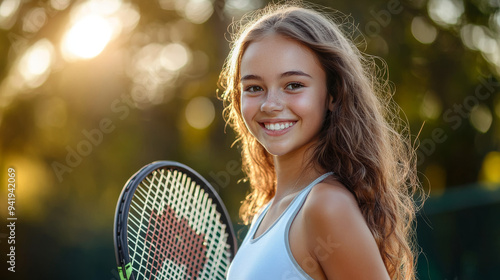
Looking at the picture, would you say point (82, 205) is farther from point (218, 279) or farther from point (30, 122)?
point (218, 279)

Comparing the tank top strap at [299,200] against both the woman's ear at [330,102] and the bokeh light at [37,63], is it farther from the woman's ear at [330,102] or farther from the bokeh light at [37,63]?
the bokeh light at [37,63]

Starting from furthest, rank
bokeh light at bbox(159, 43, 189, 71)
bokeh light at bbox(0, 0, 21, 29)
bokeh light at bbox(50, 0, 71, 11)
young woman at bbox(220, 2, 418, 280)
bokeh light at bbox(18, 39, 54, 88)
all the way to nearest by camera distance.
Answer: bokeh light at bbox(159, 43, 189, 71) → bokeh light at bbox(50, 0, 71, 11) → bokeh light at bbox(18, 39, 54, 88) → bokeh light at bbox(0, 0, 21, 29) → young woman at bbox(220, 2, 418, 280)

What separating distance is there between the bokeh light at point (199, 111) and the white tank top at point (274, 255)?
5.05 m

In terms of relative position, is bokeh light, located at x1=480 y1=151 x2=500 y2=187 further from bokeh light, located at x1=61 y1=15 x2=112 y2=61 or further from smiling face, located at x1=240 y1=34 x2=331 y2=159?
smiling face, located at x1=240 y1=34 x2=331 y2=159

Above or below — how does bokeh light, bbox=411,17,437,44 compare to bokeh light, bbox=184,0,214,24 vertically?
below

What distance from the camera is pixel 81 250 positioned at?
495 cm

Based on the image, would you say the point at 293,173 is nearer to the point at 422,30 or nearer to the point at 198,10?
the point at 422,30

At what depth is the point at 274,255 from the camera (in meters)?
1.61

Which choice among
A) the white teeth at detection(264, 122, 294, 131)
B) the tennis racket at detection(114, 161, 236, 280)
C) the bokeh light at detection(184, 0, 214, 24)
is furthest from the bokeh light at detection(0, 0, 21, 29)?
the white teeth at detection(264, 122, 294, 131)

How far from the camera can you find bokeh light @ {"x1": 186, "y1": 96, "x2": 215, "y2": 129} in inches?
268

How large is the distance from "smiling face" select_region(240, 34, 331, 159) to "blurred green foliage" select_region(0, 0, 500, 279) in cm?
407

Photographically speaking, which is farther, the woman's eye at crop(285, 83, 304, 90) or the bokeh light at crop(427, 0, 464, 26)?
the bokeh light at crop(427, 0, 464, 26)

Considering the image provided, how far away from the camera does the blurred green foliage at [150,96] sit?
5.98 m

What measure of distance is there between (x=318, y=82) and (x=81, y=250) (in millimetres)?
Result: 3657
